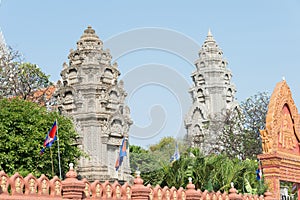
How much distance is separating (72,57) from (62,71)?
124cm

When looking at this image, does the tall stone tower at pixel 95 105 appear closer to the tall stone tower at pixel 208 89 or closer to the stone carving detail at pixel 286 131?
the stone carving detail at pixel 286 131

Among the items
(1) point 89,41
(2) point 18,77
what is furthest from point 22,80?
(1) point 89,41

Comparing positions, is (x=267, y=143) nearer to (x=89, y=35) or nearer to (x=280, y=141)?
(x=280, y=141)

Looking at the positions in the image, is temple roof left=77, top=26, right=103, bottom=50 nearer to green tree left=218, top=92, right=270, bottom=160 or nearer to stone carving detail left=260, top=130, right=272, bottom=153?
green tree left=218, top=92, right=270, bottom=160

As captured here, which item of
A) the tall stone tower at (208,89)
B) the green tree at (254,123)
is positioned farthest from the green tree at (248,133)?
the tall stone tower at (208,89)

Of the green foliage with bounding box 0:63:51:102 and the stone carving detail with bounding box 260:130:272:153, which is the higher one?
the green foliage with bounding box 0:63:51:102

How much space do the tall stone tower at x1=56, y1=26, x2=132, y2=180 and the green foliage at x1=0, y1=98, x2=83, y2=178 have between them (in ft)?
30.8

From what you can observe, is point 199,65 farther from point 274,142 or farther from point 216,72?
point 274,142

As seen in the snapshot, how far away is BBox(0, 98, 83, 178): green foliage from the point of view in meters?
23.6

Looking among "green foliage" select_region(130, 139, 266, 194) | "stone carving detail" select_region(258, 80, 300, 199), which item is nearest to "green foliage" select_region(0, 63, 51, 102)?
"green foliage" select_region(130, 139, 266, 194)

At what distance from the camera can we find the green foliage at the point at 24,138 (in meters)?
23.6

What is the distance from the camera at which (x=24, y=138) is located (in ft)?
80.1

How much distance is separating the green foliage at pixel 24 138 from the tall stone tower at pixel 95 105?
940 centimetres

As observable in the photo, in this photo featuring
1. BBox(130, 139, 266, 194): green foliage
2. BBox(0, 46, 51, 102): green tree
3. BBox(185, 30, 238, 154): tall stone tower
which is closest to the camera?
BBox(130, 139, 266, 194): green foliage
